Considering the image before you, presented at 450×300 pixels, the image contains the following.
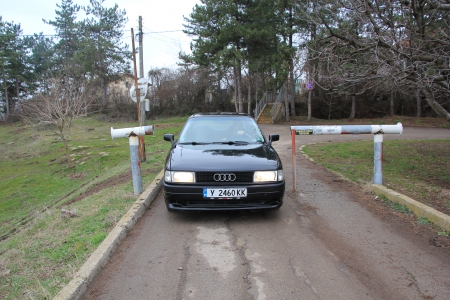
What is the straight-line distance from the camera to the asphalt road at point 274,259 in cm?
291

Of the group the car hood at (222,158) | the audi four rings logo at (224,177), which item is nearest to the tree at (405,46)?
the car hood at (222,158)

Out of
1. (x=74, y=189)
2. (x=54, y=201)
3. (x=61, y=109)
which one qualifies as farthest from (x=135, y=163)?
(x=61, y=109)

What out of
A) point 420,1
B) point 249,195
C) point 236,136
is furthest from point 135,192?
point 420,1

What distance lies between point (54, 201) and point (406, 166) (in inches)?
434

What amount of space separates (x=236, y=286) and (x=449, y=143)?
562 inches

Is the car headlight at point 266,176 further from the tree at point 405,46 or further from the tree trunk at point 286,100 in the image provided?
the tree trunk at point 286,100

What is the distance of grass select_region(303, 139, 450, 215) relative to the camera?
625cm

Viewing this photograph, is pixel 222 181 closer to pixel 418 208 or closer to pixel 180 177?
pixel 180 177

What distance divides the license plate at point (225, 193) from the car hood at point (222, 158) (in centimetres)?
28

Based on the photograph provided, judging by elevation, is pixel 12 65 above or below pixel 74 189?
above

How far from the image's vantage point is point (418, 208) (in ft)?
15.6

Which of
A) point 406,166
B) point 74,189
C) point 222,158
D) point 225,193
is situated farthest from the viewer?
point 74,189

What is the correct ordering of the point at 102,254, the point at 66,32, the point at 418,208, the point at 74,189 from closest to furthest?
1. the point at 102,254
2. the point at 418,208
3. the point at 74,189
4. the point at 66,32

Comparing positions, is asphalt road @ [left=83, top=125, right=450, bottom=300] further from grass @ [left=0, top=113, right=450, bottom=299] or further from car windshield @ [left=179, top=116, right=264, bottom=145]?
car windshield @ [left=179, top=116, right=264, bottom=145]
